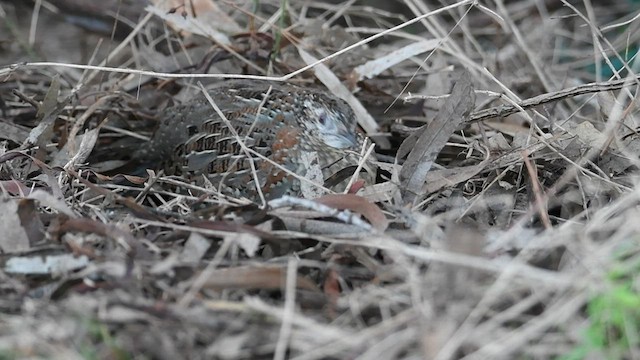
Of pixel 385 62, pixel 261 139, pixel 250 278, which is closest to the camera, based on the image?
pixel 250 278

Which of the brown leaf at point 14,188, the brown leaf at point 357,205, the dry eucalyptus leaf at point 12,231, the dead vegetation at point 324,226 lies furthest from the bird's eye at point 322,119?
the dry eucalyptus leaf at point 12,231

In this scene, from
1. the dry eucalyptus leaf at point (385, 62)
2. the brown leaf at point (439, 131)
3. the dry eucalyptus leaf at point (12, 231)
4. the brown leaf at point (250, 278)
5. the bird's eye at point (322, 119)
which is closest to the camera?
the brown leaf at point (250, 278)

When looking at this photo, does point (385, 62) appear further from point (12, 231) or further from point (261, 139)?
point (12, 231)

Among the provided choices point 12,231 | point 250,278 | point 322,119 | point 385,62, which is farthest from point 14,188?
point 385,62

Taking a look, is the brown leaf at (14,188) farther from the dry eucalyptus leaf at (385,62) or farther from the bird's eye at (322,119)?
the dry eucalyptus leaf at (385,62)

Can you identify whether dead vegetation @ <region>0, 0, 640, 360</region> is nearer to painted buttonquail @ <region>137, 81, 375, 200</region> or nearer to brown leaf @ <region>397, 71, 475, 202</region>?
brown leaf @ <region>397, 71, 475, 202</region>

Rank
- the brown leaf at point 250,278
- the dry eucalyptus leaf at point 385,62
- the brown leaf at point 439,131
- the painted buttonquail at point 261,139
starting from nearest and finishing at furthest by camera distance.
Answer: the brown leaf at point 250,278 < the brown leaf at point 439,131 < the painted buttonquail at point 261,139 < the dry eucalyptus leaf at point 385,62

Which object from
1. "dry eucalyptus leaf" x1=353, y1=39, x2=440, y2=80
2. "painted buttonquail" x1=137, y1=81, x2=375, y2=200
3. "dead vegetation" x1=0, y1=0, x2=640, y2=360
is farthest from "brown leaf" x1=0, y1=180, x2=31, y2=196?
"dry eucalyptus leaf" x1=353, y1=39, x2=440, y2=80
